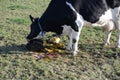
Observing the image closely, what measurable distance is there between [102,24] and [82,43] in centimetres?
86

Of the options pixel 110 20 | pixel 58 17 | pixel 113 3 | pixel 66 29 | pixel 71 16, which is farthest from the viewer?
pixel 110 20

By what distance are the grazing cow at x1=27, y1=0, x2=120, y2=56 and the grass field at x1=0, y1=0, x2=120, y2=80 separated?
0.47 meters

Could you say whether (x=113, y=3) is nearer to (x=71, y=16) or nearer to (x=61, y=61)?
(x=71, y=16)

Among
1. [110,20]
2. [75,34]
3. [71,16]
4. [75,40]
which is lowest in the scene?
[75,40]

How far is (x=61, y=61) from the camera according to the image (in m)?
7.95

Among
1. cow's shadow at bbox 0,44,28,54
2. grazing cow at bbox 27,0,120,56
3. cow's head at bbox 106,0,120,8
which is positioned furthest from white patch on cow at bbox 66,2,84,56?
cow's shadow at bbox 0,44,28,54

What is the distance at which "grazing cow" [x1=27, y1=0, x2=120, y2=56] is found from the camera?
792cm

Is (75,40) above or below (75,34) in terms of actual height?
below

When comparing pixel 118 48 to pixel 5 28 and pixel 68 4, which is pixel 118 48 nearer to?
pixel 68 4

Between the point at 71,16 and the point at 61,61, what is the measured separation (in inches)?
41.1

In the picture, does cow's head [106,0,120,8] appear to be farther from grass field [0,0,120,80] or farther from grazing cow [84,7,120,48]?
grass field [0,0,120,80]

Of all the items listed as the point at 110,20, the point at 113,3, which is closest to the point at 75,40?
the point at 110,20

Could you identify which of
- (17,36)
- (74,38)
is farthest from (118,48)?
(17,36)

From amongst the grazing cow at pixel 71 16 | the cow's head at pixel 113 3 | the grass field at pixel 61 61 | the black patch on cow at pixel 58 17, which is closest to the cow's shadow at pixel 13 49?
the grass field at pixel 61 61
